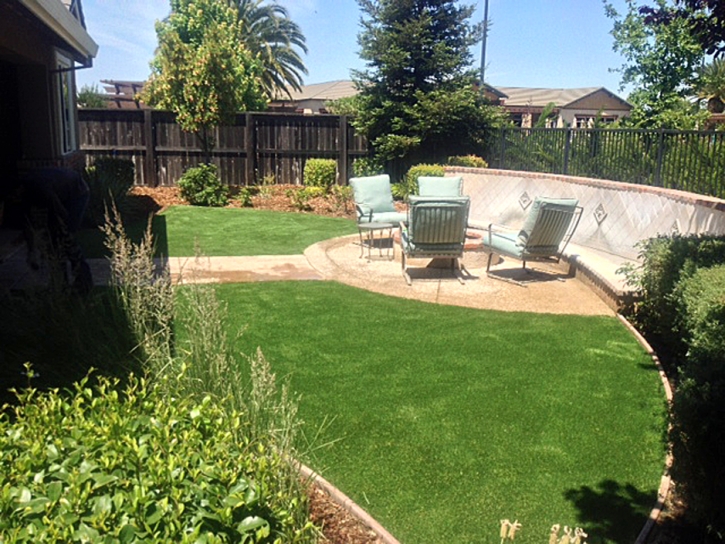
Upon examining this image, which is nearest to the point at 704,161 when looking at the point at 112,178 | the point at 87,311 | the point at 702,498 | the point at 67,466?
the point at 702,498

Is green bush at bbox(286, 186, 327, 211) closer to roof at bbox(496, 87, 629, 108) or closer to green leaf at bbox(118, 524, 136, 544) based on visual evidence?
green leaf at bbox(118, 524, 136, 544)

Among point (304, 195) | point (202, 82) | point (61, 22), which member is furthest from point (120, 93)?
point (61, 22)

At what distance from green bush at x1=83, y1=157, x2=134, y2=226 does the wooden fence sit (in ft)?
11.6

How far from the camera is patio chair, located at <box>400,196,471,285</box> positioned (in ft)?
26.6

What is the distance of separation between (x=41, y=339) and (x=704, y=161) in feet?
28.2

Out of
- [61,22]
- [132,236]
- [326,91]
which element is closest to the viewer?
[61,22]

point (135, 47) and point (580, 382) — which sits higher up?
point (135, 47)

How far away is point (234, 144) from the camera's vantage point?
18.4 meters

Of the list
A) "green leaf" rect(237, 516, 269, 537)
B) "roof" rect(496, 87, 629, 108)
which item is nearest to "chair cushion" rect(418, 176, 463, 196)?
"green leaf" rect(237, 516, 269, 537)

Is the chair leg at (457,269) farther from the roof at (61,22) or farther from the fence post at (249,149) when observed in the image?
the fence post at (249,149)

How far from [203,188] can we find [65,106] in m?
3.42

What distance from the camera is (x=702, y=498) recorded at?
113 inches

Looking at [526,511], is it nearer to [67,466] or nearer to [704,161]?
[67,466]

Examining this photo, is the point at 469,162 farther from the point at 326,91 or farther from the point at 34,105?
the point at 326,91
